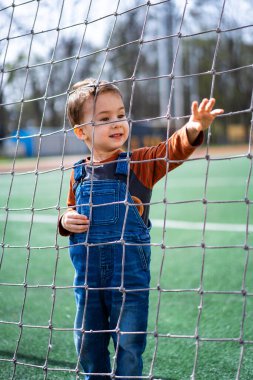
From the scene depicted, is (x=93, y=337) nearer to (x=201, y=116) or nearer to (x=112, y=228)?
(x=112, y=228)

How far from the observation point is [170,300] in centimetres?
285

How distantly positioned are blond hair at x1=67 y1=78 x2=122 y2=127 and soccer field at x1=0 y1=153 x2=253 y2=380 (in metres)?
0.30

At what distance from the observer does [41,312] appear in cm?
276

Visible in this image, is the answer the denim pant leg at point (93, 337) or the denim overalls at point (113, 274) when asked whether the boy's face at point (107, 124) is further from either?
the denim pant leg at point (93, 337)

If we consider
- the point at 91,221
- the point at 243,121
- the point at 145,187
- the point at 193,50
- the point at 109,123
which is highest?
the point at 193,50

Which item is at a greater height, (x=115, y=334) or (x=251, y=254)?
(x=251, y=254)

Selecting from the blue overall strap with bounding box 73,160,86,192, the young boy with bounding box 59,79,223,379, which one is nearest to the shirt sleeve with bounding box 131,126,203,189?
the young boy with bounding box 59,79,223,379

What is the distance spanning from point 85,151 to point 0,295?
54.3ft

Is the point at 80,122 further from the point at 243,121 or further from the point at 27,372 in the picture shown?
the point at 243,121

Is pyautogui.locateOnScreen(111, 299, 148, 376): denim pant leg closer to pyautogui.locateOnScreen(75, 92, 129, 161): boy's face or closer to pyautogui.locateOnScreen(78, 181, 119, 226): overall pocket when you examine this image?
pyautogui.locateOnScreen(78, 181, 119, 226): overall pocket

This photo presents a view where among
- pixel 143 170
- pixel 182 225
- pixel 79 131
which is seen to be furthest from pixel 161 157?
pixel 182 225

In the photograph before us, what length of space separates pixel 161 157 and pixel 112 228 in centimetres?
28

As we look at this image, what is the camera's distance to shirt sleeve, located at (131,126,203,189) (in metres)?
1.72

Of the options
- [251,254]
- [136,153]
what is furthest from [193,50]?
[136,153]
